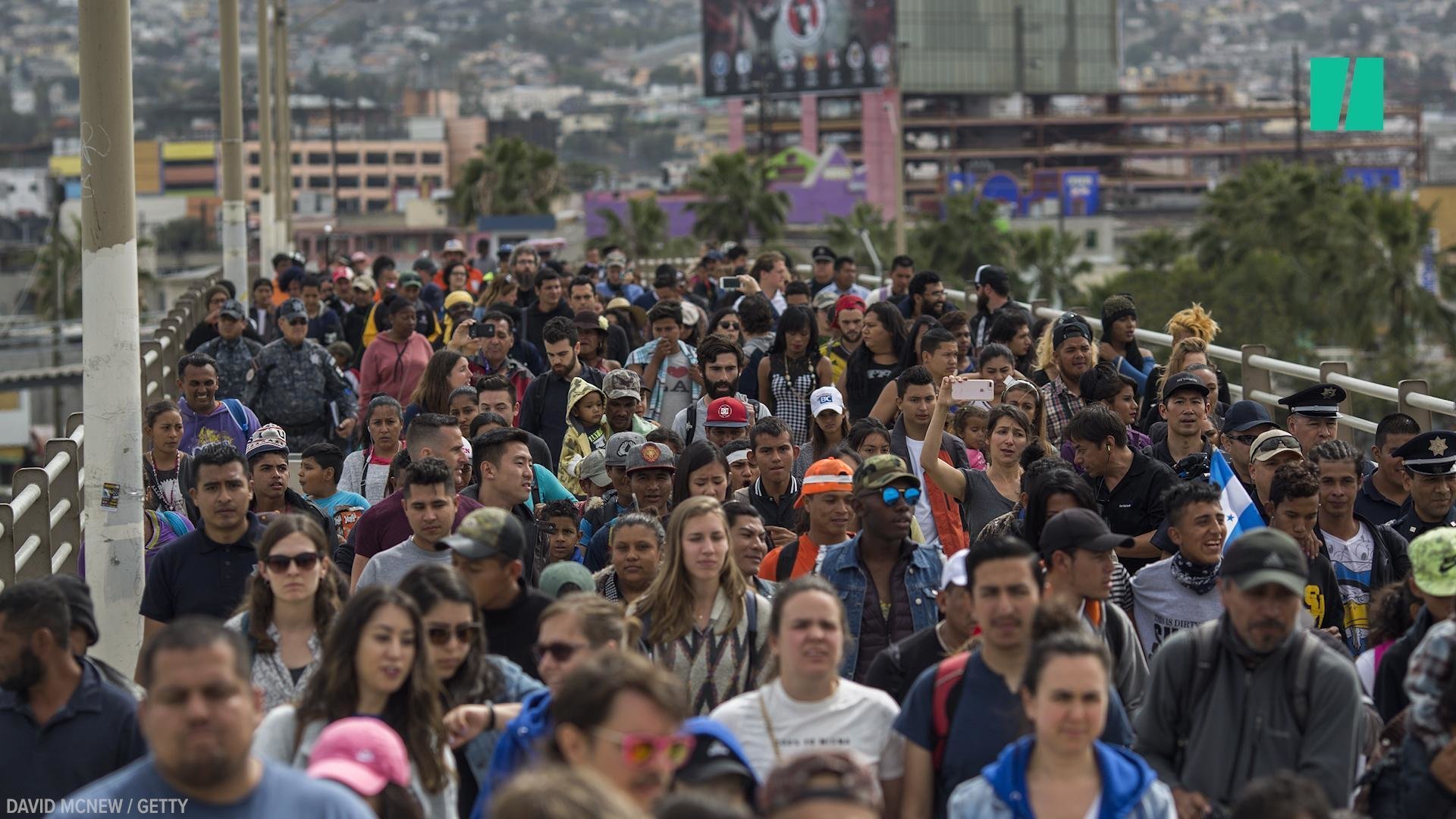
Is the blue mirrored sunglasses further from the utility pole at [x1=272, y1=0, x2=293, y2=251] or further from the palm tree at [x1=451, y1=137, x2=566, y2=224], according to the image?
the palm tree at [x1=451, y1=137, x2=566, y2=224]

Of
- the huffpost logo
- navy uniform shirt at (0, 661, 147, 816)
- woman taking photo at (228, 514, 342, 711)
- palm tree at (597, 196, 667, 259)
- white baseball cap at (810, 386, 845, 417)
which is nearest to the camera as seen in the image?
navy uniform shirt at (0, 661, 147, 816)

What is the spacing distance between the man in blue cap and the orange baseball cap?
2.93 m

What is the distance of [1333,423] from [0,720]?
24.6 feet

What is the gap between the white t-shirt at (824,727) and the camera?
642cm

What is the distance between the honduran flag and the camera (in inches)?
375

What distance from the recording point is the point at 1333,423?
11375 mm

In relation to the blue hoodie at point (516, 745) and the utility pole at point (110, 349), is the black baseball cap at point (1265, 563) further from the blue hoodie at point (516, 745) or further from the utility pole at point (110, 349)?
the utility pole at point (110, 349)

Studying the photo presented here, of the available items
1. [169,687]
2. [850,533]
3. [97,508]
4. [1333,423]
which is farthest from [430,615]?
[1333,423]

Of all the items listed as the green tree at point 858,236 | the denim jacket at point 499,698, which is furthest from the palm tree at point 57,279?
the denim jacket at point 499,698

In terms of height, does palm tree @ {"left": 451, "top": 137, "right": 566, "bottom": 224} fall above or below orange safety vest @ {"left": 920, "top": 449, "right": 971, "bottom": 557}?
above

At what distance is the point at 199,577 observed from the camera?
8.57 metres

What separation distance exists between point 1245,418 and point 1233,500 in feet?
3.87

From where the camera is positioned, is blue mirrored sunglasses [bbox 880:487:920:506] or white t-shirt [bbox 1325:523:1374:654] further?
white t-shirt [bbox 1325:523:1374:654]

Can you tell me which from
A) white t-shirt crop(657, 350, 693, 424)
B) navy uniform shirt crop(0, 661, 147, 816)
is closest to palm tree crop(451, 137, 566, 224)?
white t-shirt crop(657, 350, 693, 424)
